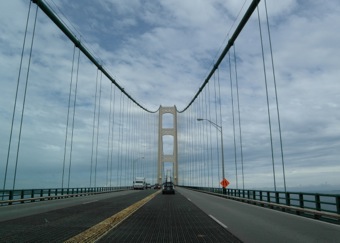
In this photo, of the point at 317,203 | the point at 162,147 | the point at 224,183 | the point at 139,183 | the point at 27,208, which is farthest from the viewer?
the point at 162,147

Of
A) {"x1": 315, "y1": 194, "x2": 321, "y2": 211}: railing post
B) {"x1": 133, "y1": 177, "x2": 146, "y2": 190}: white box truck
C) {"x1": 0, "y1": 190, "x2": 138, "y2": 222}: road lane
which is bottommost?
{"x1": 0, "y1": 190, "x2": 138, "y2": 222}: road lane

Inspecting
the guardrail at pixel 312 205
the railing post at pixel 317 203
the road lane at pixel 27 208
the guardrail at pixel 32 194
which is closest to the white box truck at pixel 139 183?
the guardrail at pixel 32 194

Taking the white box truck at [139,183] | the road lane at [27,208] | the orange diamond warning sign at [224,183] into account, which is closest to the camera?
the road lane at [27,208]

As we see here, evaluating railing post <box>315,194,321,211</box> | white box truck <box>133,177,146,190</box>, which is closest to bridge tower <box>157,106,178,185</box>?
white box truck <box>133,177,146,190</box>

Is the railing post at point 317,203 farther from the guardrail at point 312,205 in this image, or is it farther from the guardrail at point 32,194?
the guardrail at point 32,194

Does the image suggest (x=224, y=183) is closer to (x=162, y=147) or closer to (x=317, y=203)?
(x=317, y=203)

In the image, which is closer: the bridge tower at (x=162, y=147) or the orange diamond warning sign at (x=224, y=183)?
the orange diamond warning sign at (x=224, y=183)

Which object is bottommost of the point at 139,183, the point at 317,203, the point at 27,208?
the point at 27,208

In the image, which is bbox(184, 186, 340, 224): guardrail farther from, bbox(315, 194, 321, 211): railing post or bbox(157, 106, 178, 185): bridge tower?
bbox(157, 106, 178, 185): bridge tower

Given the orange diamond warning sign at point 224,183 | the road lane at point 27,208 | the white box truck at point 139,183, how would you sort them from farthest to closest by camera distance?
1. the white box truck at point 139,183
2. the orange diamond warning sign at point 224,183
3. the road lane at point 27,208

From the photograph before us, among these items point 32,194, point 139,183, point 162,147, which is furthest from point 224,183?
point 162,147

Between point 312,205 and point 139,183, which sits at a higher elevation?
point 139,183

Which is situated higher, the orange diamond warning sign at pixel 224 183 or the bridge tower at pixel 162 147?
the bridge tower at pixel 162 147

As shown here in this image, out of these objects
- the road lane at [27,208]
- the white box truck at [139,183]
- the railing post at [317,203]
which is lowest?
the road lane at [27,208]
